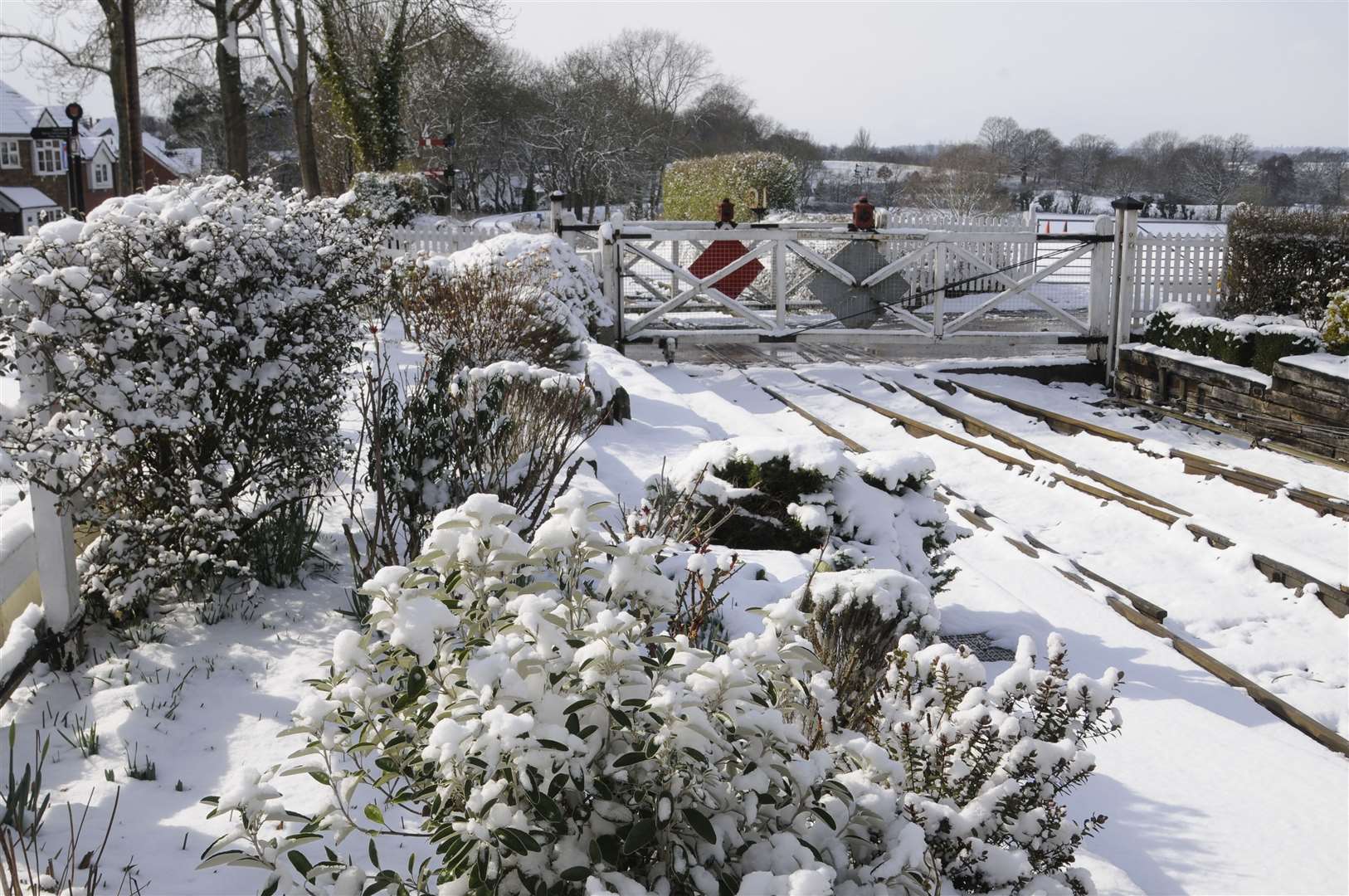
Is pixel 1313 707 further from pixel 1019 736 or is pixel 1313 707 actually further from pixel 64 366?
pixel 64 366

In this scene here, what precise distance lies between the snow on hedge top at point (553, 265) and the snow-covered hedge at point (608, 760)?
24.9 feet

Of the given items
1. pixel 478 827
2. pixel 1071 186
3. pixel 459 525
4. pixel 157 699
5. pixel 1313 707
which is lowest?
pixel 1313 707

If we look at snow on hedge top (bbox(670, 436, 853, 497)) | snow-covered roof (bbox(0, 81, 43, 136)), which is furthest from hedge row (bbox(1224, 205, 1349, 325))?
snow-covered roof (bbox(0, 81, 43, 136))

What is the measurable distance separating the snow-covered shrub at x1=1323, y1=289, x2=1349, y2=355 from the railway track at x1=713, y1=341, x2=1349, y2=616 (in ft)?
6.14

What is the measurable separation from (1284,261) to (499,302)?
7.73 m

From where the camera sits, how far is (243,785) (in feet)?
6.40

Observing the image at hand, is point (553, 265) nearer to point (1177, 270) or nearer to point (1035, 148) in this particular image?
point (1177, 270)

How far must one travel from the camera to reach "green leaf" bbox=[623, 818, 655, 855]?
73.6 inches

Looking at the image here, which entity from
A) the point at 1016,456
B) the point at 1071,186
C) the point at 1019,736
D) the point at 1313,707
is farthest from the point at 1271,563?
the point at 1071,186

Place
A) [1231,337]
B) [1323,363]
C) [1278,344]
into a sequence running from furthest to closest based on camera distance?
[1231,337] < [1278,344] < [1323,363]

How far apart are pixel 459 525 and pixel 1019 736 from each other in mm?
1403

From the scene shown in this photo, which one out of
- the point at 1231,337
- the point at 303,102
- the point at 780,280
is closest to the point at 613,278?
the point at 780,280

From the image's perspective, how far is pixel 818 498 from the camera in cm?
505

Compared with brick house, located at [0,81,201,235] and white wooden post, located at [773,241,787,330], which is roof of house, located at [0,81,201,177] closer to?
brick house, located at [0,81,201,235]
